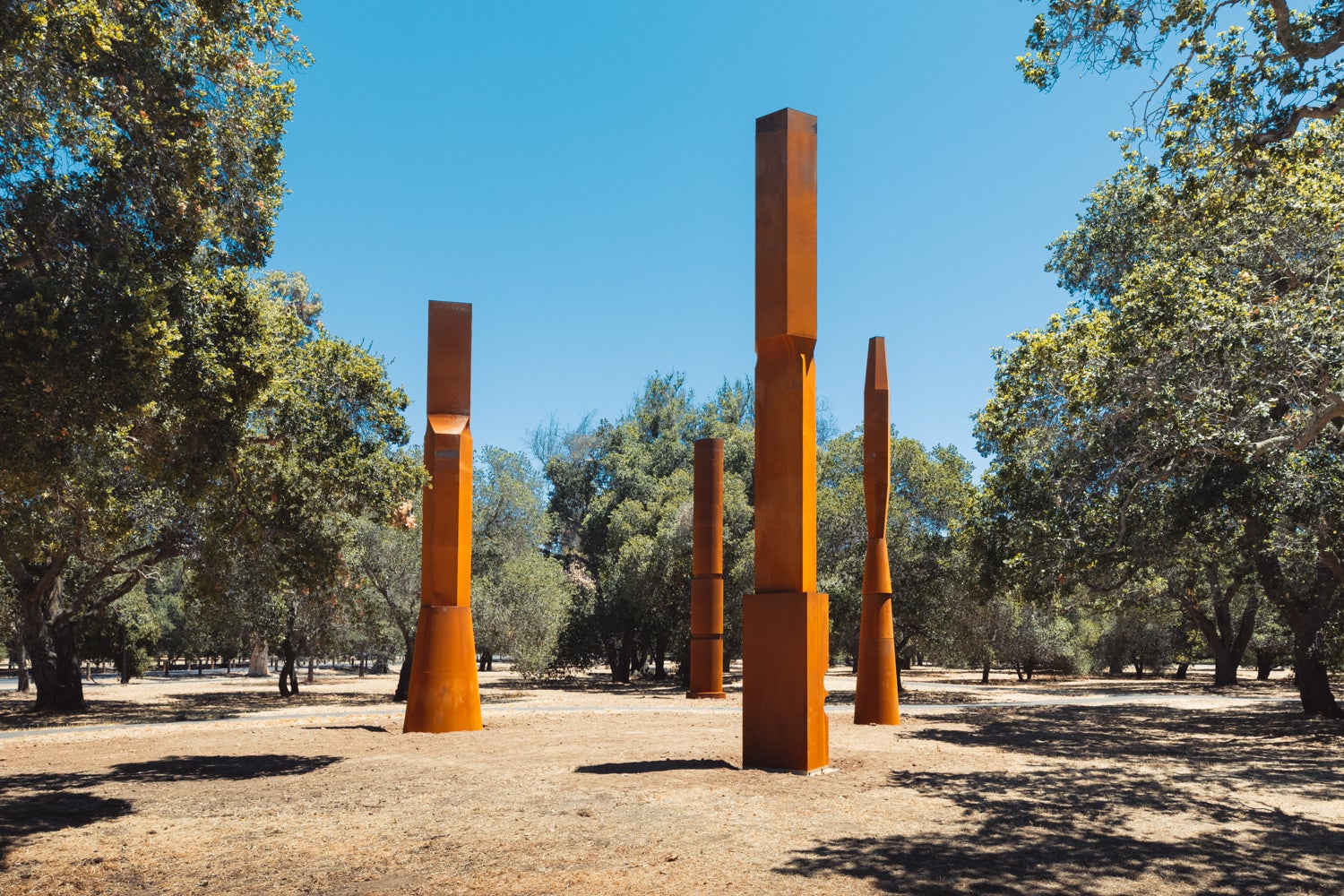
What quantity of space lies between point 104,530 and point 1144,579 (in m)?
26.3

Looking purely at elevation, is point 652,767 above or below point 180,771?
above

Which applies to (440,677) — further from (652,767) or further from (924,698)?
(924,698)

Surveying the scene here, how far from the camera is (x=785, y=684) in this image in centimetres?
1082

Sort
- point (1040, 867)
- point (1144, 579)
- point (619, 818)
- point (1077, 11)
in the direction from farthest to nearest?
point (1144, 579) < point (1077, 11) < point (619, 818) < point (1040, 867)

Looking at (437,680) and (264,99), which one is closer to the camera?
(264,99)

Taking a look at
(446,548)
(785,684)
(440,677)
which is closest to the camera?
(785,684)

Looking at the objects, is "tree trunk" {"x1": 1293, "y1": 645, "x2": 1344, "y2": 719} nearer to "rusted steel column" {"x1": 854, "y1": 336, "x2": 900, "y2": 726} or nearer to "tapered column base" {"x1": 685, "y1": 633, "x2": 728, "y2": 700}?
"rusted steel column" {"x1": 854, "y1": 336, "x2": 900, "y2": 726}

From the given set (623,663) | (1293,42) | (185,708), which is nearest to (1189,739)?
(1293,42)

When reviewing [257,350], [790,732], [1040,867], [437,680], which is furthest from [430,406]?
[1040,867]

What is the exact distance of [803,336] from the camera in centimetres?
1144

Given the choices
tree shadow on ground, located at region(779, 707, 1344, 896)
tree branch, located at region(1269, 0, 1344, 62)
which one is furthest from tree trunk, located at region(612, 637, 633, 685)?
tree branch, located at region(1269, 0, 1344, 62)

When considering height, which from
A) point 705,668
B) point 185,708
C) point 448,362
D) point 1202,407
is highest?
point 448,362

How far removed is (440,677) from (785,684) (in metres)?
7.21

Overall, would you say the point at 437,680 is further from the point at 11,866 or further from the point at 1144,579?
the point at 1144,579
